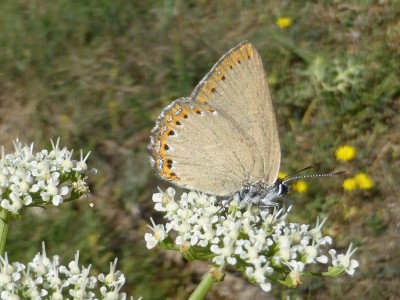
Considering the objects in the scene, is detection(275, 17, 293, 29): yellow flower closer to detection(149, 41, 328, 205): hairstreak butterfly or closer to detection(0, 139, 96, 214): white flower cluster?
detection(149, 41, 328, 205): hairstreak butterfly

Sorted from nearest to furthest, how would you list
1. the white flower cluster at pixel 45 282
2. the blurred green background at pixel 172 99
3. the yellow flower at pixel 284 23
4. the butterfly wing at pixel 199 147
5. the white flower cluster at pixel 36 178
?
the white flower cluster at pixel 45 282 < the white flower cluster at pixel 36 178 < the butterfly wing at pixel 199 147 < the blurred green background at pixel 172 99 < the yellow flower at pixel 284 23

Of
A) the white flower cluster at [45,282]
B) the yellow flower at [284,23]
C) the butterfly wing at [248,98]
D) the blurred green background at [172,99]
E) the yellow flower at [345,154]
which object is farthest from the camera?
the yellow flower at [284,23]

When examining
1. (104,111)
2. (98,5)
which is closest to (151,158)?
(104,111)

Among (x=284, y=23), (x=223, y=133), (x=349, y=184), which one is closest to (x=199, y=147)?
(x=223, y=133)

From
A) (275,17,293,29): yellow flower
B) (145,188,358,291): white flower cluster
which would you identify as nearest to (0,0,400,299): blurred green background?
(275,17,293,29): yellow flower

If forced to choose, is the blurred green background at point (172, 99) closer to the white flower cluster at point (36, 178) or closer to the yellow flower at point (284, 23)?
the yellow flower at point (284, 23)

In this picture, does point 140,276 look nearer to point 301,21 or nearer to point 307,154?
point 307,154

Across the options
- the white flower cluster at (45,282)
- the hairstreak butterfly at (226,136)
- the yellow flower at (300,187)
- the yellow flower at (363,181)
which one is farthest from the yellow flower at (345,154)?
the white flower cluster at (45,282)
